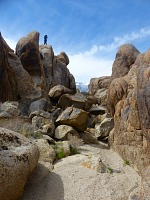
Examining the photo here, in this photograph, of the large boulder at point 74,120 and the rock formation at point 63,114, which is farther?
the large boulder at point 74,120

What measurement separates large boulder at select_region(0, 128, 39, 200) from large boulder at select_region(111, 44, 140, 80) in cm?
1402

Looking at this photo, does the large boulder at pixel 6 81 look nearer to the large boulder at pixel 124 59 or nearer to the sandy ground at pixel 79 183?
the large boulder at pixel 124 59

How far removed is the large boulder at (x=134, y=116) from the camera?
28.5ft

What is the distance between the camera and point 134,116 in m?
9.78

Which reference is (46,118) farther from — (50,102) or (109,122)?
(50,102)

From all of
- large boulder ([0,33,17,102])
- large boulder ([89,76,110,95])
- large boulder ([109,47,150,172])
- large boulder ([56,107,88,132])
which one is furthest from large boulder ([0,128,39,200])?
large boulder ([89,76,110,95])

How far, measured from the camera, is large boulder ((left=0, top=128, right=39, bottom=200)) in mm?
5477

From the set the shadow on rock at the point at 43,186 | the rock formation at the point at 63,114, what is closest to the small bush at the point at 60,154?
the rock formation at the point at 63,114

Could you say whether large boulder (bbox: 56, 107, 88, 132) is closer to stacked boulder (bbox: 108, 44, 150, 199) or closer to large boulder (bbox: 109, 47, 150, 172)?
stacked boulder (bbox: 108, 44, 150, 199)

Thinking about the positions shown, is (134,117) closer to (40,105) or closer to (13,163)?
(13,163)

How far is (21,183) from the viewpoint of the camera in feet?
19.6

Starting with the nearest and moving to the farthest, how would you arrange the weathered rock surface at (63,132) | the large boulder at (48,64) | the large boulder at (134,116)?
the large boulder at (134,116) → the weathered rock surface at (63,132) → the large boulder at (48,64)

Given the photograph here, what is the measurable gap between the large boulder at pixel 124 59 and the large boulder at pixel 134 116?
7.78m

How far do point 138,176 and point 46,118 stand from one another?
854 cm
